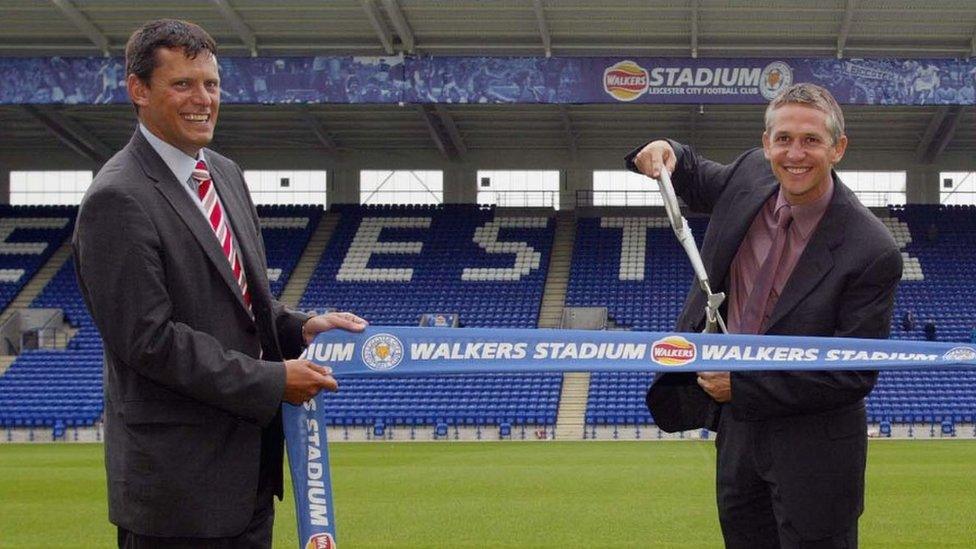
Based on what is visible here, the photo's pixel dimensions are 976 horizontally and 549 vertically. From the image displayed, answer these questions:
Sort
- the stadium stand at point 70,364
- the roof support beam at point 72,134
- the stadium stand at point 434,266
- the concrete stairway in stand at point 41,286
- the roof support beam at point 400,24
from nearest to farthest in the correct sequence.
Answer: the roof support beam at point 400,24
the stadium stand at point 70,364
the stadium stand at point 434,266
the concrete stairway in stand at point 41,286
the roof support beam at point 72,134

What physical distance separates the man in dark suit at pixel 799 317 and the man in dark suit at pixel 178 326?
1224 mm

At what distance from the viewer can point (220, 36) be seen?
2836cm

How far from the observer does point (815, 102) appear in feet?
11.5

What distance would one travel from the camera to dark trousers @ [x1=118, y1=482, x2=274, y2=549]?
3123 mm

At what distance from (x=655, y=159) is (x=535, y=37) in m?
24.4

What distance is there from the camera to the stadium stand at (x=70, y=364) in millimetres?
27117

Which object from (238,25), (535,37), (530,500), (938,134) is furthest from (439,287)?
(530,500)

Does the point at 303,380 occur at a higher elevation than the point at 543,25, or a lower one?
lower

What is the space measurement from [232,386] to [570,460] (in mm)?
16215

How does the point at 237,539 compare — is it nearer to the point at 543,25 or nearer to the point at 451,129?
the point at 543,25

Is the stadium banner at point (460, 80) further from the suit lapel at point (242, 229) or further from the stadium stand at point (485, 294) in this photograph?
the suit lapel at point (242, 229)

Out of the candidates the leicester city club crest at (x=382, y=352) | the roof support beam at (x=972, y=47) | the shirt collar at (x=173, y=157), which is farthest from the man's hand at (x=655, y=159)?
the roof support beam at (x=972, y=47)

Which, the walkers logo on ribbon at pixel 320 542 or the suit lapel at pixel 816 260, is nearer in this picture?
the suit lapel at pixel 816 260

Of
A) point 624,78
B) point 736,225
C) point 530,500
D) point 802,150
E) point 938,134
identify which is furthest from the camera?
point 938,134
